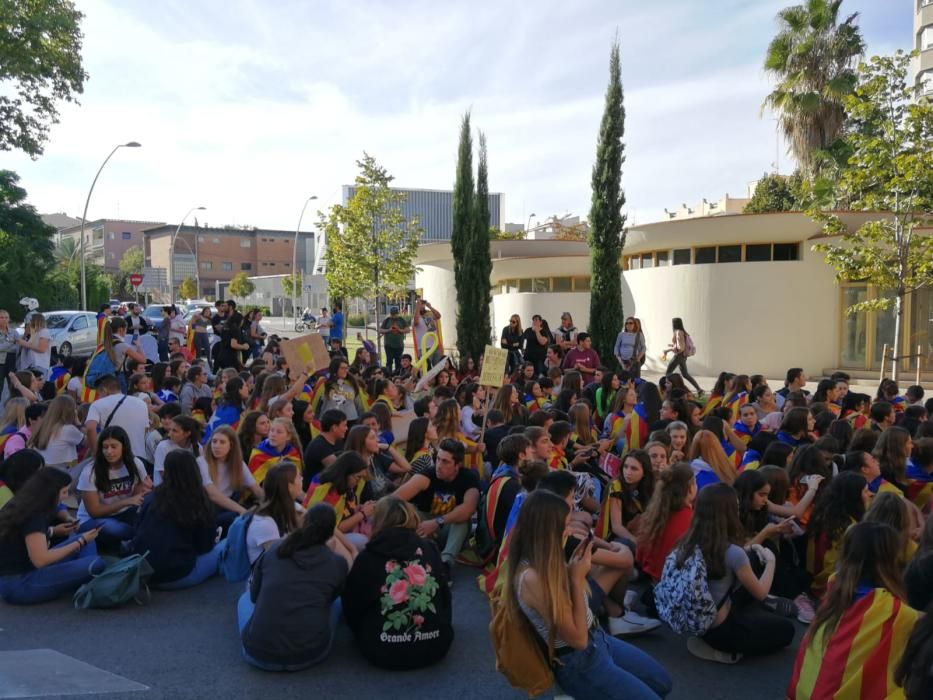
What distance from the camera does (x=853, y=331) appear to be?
66.2 feet

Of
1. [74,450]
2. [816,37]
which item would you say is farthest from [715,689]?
[816,37]

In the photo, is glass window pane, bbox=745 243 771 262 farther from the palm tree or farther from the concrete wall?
the palm tree

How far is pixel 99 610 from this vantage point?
5738 mm

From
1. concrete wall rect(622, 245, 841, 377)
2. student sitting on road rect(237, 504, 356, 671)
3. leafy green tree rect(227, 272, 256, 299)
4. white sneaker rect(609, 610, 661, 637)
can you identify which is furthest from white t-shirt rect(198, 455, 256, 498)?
leafy green tree rect(227, 272, 256, 299)

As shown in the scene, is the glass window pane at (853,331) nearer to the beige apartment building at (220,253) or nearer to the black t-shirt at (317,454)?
the black t-shirt at (317,454)

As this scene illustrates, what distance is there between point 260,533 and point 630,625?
8.48 ft

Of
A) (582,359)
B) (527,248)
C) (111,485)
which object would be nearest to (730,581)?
(111,485)

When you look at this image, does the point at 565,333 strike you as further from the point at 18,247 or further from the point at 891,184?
the point at 18,247

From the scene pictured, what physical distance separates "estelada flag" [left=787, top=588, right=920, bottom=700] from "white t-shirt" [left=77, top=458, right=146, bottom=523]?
5394 millimetres

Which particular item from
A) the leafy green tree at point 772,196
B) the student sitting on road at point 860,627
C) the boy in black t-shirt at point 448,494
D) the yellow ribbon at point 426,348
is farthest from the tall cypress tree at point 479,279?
the leafy green tree at point 772,196

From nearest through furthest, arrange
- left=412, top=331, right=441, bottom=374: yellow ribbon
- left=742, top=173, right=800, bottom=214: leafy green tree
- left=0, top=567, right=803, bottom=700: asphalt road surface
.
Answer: left=0, top=567, right=803, bottom=700: asphalt road surface → left=412, top=331, right=441, bottom=374: yellow ribbon → left=742, top=173, right=800, bottom=214: leafy green tree

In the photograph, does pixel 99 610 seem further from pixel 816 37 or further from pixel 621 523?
pixel 816 37

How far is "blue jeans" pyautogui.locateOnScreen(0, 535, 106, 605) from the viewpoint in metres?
5.70

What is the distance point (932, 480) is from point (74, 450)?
24.5 ft
